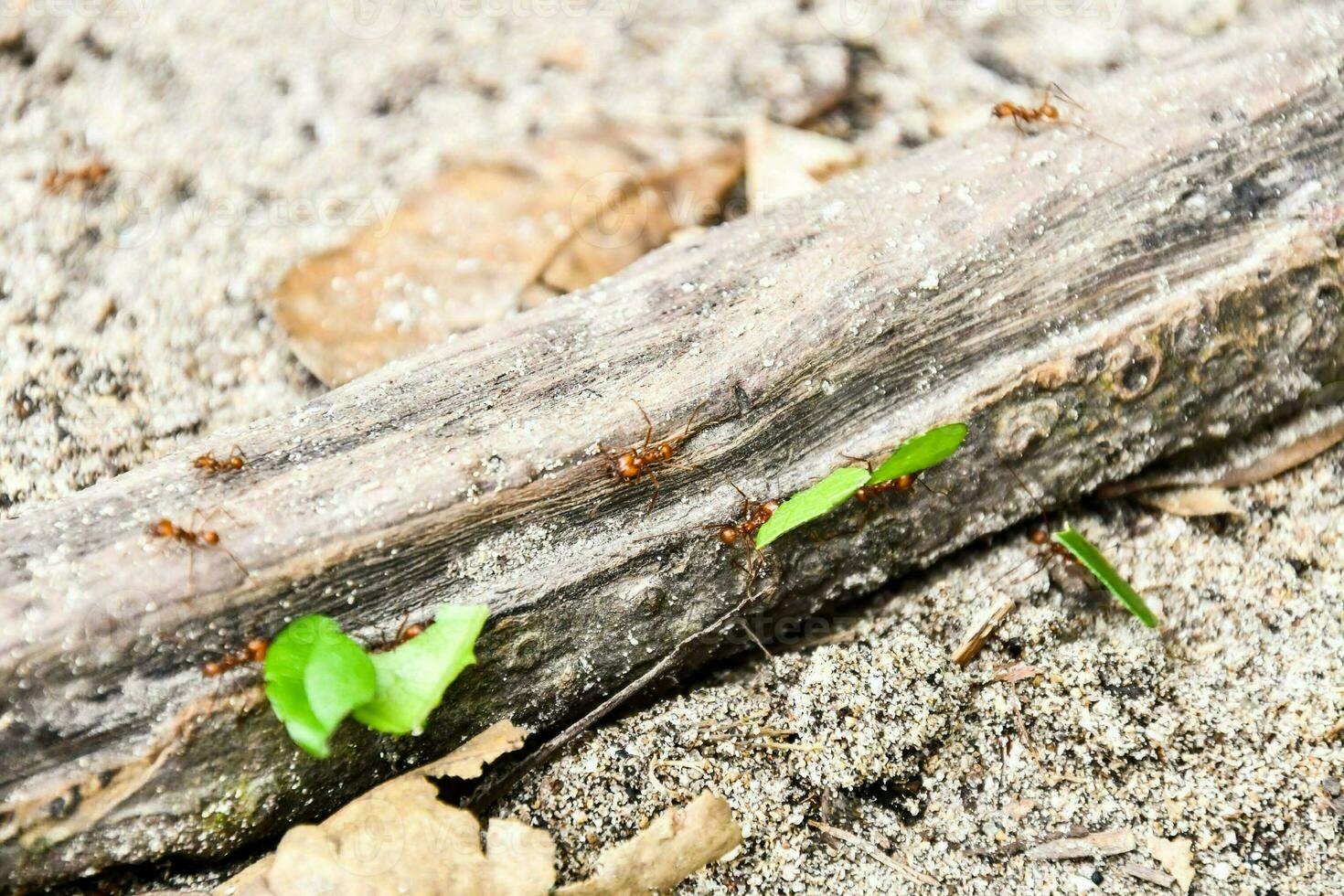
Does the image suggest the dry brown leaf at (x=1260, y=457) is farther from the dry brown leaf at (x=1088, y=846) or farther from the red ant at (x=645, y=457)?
the red ant at (x=645, y=457)

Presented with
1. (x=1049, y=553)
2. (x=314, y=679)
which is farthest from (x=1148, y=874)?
(x=314, y=679)

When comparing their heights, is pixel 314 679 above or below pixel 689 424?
below

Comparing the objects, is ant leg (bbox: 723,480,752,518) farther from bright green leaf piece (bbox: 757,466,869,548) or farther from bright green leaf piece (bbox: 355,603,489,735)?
bright green leaf piece (bbox: 355,603,489,735)

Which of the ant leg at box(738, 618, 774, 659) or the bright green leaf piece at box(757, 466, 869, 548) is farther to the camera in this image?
the ant leg at box(738, 618, 774, 659)

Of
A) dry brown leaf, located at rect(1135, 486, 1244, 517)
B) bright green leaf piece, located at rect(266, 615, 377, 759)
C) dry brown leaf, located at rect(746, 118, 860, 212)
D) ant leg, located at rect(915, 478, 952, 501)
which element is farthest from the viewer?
dry brown leaf, located at rect(746, 118, 860, 212)

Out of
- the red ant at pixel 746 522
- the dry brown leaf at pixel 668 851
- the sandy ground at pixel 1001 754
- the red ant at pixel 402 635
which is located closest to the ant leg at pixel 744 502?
the red ant at pixel 746 522

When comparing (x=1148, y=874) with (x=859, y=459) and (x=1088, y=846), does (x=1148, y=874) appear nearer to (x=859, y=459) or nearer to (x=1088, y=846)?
(x=1088, y=846)

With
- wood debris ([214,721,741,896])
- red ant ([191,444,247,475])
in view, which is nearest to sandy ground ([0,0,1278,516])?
red ant ([191,444,247,475])
